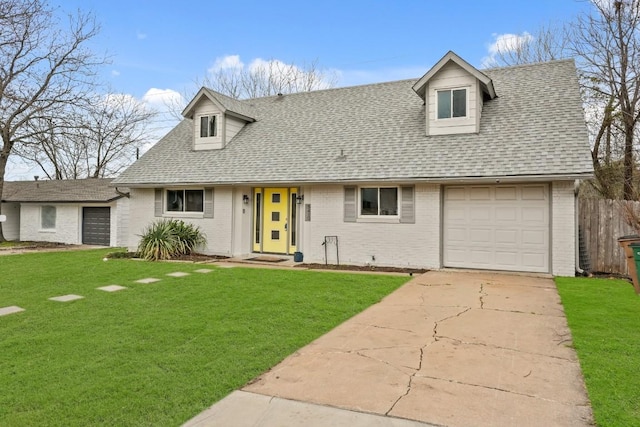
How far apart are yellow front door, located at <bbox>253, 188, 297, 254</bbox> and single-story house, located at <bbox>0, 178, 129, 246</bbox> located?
28.4ft

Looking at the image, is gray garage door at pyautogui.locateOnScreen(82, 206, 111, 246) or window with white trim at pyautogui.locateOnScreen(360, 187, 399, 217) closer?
window with white trim at pyautogui.locateOnScreen(360, 187, 399, 217)

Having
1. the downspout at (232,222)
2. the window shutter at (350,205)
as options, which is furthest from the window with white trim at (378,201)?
the downspout at (232,222)

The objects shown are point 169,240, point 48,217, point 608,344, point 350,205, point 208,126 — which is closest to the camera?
point 608,344

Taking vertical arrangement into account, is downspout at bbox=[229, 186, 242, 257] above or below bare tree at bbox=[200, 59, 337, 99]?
below

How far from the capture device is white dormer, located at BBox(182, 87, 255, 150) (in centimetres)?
1474

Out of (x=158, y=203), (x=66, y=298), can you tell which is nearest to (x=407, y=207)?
A: (x=66, y=298)

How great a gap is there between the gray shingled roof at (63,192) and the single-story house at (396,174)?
5.63m

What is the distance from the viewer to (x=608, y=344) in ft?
15.3

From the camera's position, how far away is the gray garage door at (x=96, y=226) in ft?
66.0

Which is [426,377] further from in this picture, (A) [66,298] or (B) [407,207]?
(B) [407,207]

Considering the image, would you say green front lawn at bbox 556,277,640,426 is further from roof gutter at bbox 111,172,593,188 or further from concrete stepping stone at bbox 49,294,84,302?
concrete stepping stone at bbox 49,294,84,302

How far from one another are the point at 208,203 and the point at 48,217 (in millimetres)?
13427

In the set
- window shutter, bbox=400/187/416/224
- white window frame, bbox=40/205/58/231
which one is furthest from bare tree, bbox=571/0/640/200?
white window frame, bbox=40/205/58/231

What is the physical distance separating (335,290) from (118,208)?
15.4 meters
